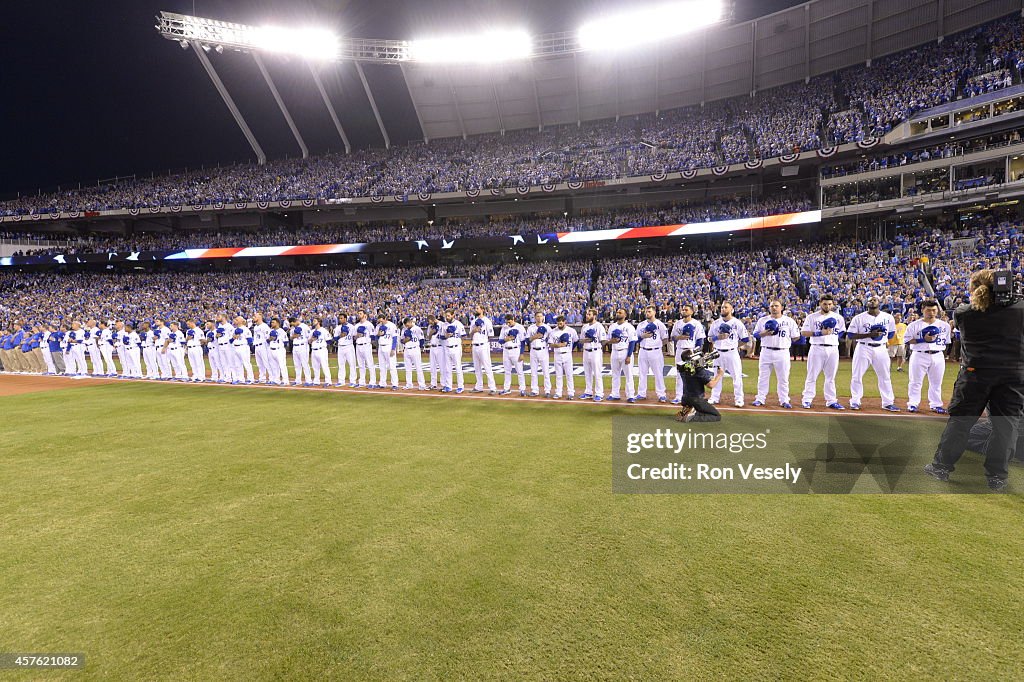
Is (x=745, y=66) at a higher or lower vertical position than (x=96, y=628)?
higher

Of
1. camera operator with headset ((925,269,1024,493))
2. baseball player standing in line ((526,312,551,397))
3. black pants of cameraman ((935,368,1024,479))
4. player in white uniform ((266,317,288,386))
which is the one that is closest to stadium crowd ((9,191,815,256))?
player in white uniform ((266,317,288,386))

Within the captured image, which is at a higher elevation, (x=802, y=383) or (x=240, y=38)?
(x=240, y=38)

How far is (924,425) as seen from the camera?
7.25 m

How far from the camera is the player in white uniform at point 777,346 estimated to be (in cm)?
871

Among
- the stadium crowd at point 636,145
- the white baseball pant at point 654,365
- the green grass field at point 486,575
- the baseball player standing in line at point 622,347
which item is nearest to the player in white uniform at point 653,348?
the white baseball pant at point 654,365

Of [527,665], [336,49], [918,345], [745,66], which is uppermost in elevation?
[336,49]

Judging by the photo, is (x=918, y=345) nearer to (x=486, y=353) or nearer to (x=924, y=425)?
(x=924, y=425)

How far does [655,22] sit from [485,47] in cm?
1195

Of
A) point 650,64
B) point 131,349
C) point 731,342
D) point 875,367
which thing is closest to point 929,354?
point 875,367

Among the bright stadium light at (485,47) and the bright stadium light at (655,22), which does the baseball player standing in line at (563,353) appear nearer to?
the bright stadium light at (655,22)

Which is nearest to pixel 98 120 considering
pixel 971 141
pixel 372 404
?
pixel 372 404

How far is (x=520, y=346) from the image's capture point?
11.6m

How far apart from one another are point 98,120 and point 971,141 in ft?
191

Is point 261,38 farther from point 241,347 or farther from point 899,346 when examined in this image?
point 899,346
